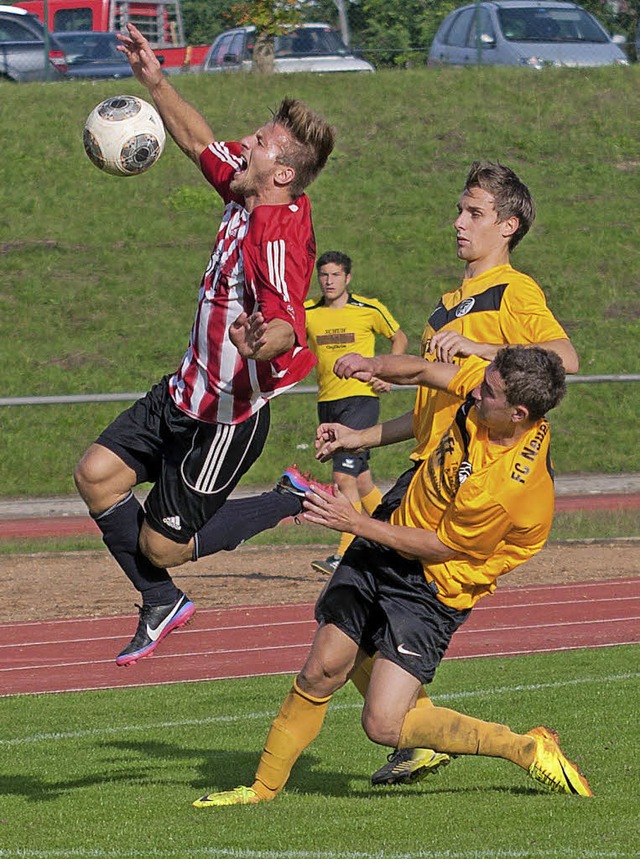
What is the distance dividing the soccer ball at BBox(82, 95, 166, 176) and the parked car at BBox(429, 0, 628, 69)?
20.7 m

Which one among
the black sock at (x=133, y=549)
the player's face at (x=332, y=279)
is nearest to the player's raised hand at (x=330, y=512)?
→ the black sock at (x=133, y=549)

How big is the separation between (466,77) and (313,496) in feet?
74.1

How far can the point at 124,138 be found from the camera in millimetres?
6426

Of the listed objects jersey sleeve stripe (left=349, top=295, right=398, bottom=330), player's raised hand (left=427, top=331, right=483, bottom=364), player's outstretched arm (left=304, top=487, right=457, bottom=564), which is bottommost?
jersey sleeve stripe (left=349, top=295, right=398, bottom=330)

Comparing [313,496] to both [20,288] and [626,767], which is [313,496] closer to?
[626,767]

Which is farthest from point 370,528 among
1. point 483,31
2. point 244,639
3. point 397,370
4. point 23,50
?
point 23,50

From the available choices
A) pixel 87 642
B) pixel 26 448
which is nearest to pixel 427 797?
pixel 87 642

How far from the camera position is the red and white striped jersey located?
5.55 metres

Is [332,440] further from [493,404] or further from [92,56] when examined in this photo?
[92,56]

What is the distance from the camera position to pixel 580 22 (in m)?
26.9

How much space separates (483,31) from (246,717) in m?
20.8

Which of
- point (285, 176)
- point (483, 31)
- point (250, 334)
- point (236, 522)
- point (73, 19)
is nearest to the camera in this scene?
point (250, 334)

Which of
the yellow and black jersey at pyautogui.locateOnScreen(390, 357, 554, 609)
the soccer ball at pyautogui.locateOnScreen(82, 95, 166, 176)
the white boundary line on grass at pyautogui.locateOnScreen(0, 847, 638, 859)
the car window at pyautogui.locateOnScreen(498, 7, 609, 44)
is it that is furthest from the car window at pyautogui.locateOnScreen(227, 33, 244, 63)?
the white boundary line on grass at pyautogui.locateOnScreen(0, 847, 638, 859)

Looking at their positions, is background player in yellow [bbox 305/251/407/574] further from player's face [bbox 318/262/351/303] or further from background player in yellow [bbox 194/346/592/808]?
background player in yellow [bbox 194/346/592/808]
